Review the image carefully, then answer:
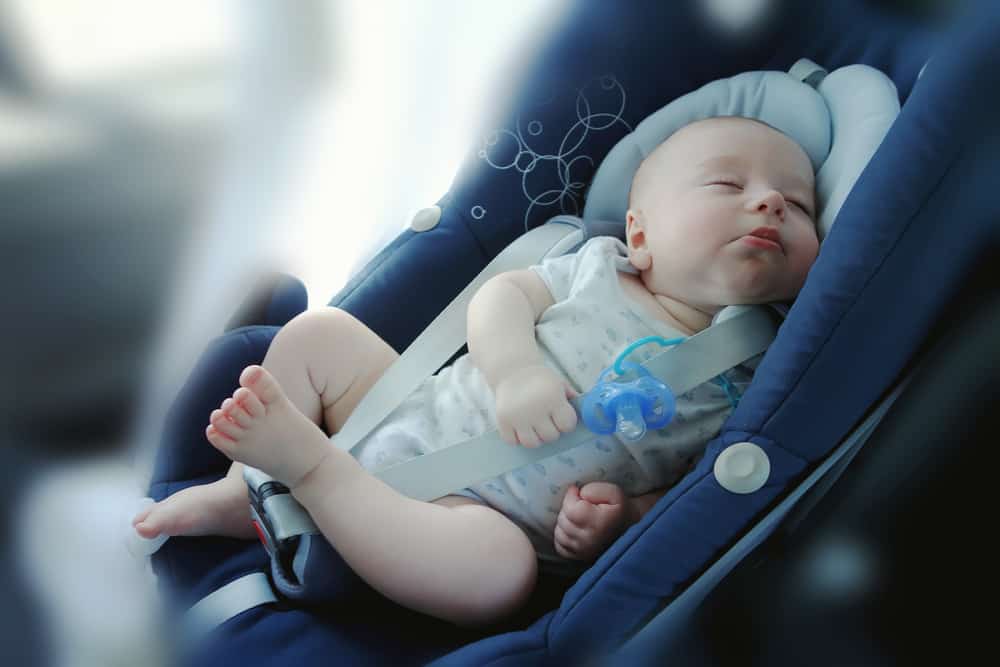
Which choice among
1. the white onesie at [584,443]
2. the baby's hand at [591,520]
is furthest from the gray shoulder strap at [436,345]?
the baby's hand at [591,520]

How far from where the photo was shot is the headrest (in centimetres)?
97

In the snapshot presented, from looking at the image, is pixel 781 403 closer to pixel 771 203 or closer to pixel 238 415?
pixel 771 203

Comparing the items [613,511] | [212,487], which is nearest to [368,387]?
[212,487]

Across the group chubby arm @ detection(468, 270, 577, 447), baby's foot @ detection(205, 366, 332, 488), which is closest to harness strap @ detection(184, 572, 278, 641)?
baby's foot @ detection(205, 366, 332, 488)

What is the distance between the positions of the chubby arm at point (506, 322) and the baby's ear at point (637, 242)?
11 centimetres

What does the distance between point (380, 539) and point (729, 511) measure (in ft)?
1.01

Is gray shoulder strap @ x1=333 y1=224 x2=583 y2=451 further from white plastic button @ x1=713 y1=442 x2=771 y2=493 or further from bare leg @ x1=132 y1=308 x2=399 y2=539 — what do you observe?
white plastic button @ x1=713 y1=442 x2=771 y2=493

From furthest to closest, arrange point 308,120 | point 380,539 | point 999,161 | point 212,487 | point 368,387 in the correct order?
point 308,120 < point 368,387 < point 212,487 < point 380,539 < point 999,161

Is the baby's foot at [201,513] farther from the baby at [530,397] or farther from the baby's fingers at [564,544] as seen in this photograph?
the baby's fingers at [564,544]

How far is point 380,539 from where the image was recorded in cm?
81

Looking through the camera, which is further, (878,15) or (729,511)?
(878,15)

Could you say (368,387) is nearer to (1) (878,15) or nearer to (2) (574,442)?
(2) (574,442)

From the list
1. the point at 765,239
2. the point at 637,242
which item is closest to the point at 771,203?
the point at 765,239

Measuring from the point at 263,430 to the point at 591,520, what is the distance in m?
0.32
